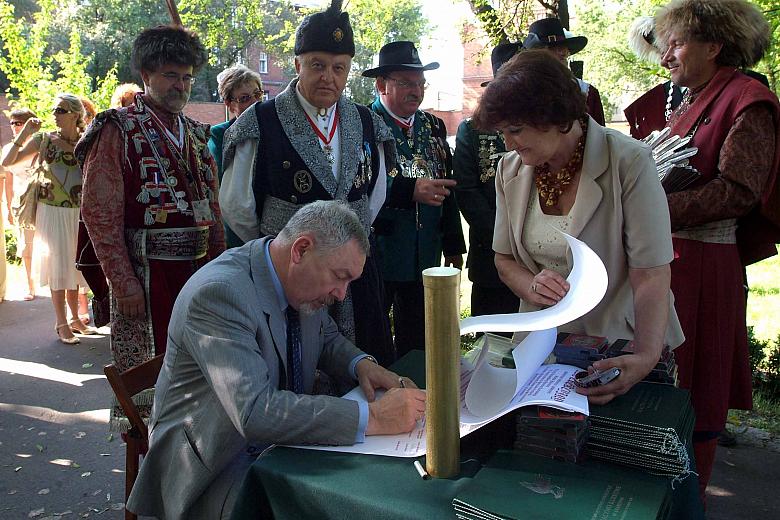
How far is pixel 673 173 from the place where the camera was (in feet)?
8.46

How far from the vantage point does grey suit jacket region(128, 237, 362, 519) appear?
4.96 ft

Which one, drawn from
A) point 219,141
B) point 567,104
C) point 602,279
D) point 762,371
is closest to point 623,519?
point 602,279

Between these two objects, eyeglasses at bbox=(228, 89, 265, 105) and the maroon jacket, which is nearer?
the maroon jacket

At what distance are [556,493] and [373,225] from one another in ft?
7.20

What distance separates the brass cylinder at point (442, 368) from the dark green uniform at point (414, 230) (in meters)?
1.99

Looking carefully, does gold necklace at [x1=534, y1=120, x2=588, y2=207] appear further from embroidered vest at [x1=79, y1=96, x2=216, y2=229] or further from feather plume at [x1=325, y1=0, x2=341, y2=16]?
embroidered vest at [x1=79, y1=96, x2=216, y2=229]

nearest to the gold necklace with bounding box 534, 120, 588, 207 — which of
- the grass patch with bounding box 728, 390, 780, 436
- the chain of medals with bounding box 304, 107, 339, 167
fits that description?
the chain of medals with bounding box 304, 107, 339, 167

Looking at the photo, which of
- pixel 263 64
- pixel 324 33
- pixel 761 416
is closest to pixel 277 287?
pixel 324 33

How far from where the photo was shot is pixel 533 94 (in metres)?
1.82

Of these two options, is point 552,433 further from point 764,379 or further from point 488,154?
point 764,379

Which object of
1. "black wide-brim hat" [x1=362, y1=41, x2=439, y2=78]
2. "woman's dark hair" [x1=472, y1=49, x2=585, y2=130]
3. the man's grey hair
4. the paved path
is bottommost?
the paved path

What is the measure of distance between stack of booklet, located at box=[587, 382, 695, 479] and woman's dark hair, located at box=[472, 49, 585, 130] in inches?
30.9

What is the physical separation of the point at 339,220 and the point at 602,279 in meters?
0.69

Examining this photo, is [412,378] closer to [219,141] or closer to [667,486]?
[667,486]
